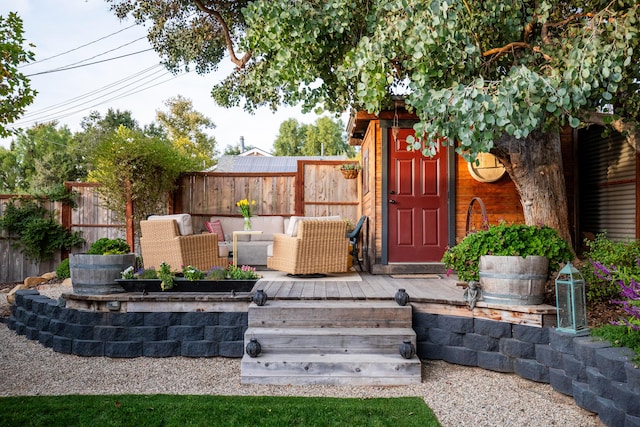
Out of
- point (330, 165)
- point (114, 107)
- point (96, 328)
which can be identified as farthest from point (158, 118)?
point (96, 328)

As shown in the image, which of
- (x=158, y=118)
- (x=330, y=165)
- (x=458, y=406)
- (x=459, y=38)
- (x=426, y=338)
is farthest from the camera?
(x=158, y=118)

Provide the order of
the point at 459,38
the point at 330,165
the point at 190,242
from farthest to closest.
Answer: the point at 330,165 → the point at 190,242 → the point at 459,38

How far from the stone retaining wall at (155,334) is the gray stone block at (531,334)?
2304mm

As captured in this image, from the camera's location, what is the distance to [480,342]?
12.1ft

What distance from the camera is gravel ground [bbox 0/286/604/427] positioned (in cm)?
287

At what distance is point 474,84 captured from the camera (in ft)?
10.3

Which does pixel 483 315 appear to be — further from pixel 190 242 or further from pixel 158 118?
pixel 158 118

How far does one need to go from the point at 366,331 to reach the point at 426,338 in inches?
25.1

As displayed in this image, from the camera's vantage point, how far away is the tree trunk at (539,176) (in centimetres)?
478

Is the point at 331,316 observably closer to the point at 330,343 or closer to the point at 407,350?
the point at 330,343

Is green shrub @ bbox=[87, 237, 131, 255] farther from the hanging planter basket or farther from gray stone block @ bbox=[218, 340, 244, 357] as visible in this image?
the hanging planter basket

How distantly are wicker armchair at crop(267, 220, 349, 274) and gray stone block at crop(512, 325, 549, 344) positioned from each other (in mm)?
2580

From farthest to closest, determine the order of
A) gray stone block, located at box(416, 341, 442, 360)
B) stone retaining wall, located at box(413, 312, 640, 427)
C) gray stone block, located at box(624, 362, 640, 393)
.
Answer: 1. gray stone block, located at box(416, 341, 442, 360)
2. stone retaining wall, located at box(413, 312, 640, 427)
3. gray stone block, located at box(624, 362, 640, 393)

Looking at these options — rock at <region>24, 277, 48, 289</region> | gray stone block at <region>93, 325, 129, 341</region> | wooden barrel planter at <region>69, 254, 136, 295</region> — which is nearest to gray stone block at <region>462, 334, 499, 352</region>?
gray stone block at <region>93, 325, 129, 341</region>
